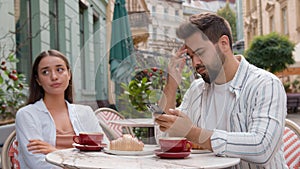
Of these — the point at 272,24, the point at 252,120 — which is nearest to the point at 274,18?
the point at 272,24

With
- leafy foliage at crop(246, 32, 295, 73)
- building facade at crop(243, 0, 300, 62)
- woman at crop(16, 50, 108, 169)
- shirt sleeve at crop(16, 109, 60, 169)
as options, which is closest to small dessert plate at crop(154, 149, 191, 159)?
woman at crop(16, 50, 108, 169)

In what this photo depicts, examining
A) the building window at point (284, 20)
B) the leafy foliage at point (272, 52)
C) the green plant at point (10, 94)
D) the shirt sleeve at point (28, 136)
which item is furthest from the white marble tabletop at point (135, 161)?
the building window at point (284, 20)

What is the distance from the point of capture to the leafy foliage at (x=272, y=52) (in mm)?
12164

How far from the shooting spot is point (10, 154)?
1773 mm

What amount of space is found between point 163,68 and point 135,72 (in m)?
0.07

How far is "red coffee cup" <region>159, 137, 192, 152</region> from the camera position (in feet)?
3.62

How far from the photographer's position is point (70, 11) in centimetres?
562

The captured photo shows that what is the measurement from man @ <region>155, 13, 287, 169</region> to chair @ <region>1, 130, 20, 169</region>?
2.80 ft

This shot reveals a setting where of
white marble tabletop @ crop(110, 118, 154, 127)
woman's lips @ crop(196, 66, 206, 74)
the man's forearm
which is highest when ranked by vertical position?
woman's lips @ crop(196, 66, 206, 74)

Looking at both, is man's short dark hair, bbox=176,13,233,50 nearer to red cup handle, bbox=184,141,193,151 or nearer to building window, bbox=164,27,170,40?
building window, bbox=164,27,170,40

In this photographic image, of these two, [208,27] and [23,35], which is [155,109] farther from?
[23,35]

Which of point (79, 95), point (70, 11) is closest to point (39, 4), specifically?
point (70, 11)

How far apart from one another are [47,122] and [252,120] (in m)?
0.85

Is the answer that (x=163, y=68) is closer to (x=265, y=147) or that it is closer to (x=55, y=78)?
(x=265, y=147)
